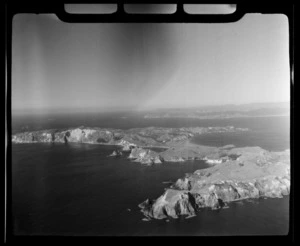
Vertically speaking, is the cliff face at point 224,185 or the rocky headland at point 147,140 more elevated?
the rocky headland at point 147,140

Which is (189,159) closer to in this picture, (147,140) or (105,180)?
(147,140)

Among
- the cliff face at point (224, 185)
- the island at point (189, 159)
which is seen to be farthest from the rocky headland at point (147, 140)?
the cliff face at point (224, 185)

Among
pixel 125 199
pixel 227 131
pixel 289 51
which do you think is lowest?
pixel 125 199

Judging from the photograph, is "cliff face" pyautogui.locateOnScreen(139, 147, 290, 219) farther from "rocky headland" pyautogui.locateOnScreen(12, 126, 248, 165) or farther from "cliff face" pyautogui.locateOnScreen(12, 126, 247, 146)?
"cliff face" pyautogui.locateOnScreen(12, 126, 247, 146)

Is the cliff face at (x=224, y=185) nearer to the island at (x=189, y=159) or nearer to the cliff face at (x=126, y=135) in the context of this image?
the island at (x=189, y=159)

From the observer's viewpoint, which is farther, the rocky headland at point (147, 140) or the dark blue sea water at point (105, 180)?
the rocky headland at point (147, 140)
